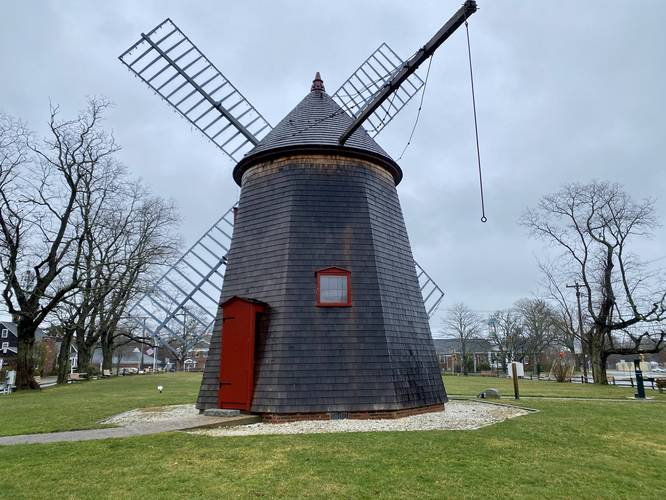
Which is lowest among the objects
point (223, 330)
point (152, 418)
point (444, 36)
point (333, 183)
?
point (152, 418)

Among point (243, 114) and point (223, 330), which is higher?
point (243, 114)

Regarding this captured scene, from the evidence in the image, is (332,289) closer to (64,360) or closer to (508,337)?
(64,360)

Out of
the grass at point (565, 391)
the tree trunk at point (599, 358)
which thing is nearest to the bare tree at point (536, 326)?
the tree trunk at point (599, 358)

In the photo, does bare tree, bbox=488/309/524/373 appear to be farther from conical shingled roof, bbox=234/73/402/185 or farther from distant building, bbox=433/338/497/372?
conical shingled roof, bbox=234/73/402/185

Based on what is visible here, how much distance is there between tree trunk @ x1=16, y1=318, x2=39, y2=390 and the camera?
19.7 metres

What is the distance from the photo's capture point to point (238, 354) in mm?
9289

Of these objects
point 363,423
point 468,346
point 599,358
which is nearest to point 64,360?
point 363,423

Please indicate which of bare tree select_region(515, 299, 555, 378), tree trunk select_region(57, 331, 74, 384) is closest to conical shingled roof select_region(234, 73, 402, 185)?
tree trunk select_region(57, 331, 74, 384)

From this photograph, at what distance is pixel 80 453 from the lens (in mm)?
6188

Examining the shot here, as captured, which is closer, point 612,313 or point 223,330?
point 223,330

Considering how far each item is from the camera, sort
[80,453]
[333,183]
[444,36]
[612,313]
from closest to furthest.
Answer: [80,453], [444,36], [333,183], [612,313]

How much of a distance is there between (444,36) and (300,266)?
5036 millimetres

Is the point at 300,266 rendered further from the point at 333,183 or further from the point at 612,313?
the point at 612,313

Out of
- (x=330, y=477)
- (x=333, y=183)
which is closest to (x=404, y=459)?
(x=330, y=477)
